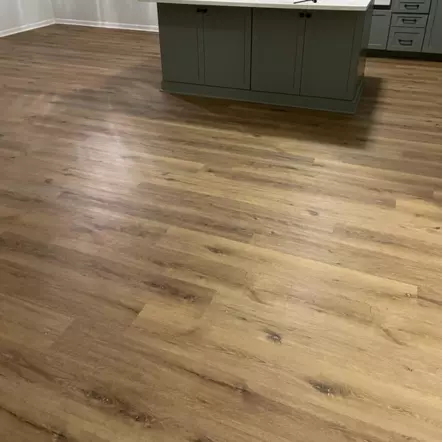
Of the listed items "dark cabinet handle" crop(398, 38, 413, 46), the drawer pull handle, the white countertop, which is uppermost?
the white countertop

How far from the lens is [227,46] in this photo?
3951mm

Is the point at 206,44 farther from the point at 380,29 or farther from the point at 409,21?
the point at 409,21

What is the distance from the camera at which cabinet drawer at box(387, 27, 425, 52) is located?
5.18m

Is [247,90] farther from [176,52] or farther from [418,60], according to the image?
[418,60]

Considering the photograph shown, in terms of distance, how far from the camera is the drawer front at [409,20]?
511 centimetres

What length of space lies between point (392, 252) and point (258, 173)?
1035 mm

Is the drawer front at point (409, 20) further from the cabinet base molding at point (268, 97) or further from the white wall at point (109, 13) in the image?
the white wall at point (109, 13)

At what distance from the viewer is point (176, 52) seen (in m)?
4.16

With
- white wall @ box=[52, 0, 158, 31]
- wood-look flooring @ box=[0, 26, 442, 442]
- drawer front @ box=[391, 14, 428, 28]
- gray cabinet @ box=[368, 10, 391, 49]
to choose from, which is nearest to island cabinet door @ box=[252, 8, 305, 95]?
wood-look flooring @ box=[0, 26, 442, 442]

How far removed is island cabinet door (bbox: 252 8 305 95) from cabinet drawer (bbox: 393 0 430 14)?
2.14 meters

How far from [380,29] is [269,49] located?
216cm

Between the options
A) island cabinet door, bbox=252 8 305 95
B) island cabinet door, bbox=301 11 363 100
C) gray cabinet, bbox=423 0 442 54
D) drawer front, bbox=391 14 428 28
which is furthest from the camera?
drawer front, bbox=391 14 428 28

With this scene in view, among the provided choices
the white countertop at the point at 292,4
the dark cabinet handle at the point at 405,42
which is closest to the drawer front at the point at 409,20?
the dark cabinet handle at the point at 405,42

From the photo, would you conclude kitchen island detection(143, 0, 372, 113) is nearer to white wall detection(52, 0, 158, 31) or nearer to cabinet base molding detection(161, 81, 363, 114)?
cabinet base molding detection(161, 81, 363, 114)
